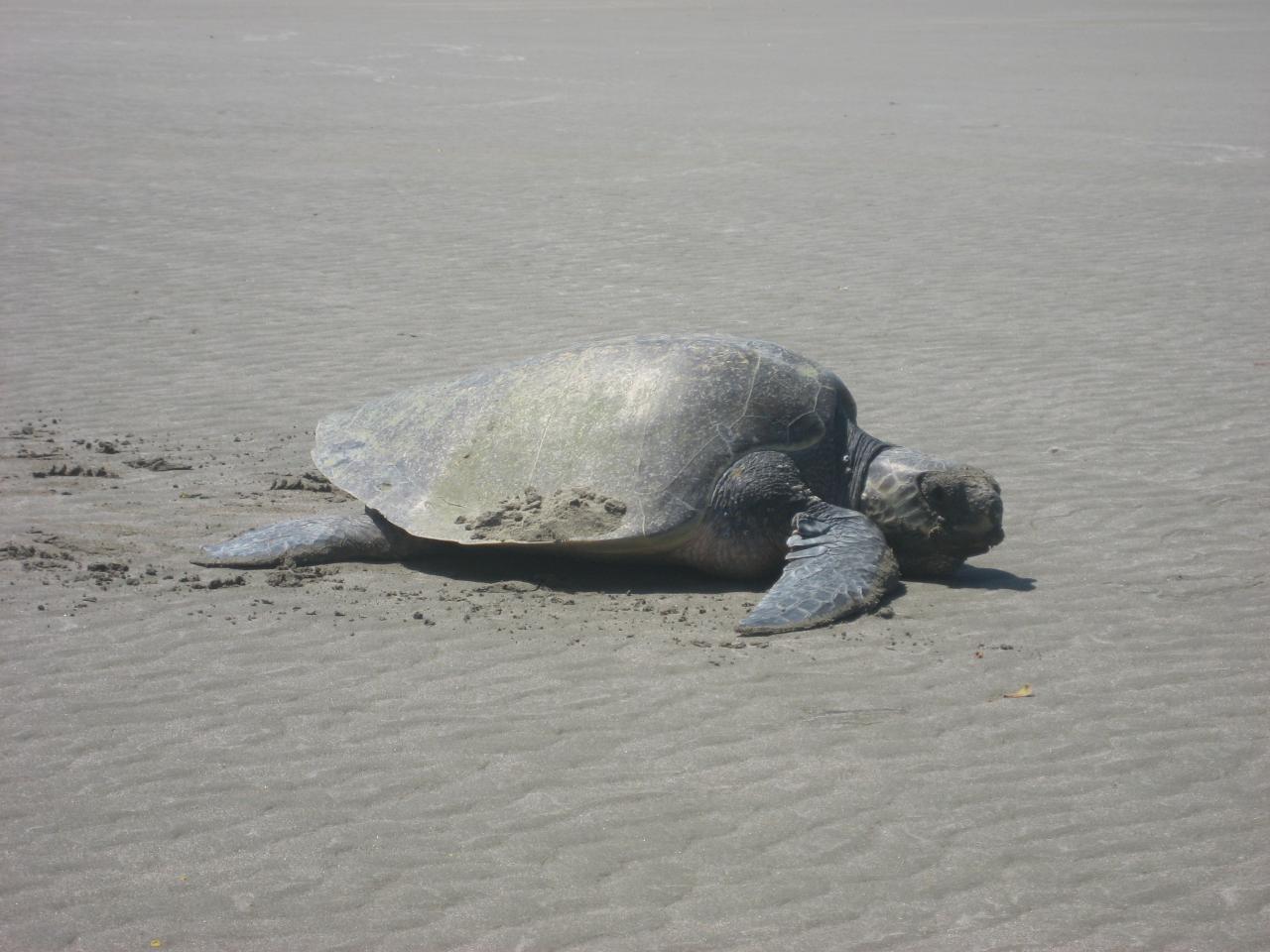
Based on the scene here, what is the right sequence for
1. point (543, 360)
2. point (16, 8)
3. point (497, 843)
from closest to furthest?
point (497, 843) → point (543, 360) → point (16, 8)

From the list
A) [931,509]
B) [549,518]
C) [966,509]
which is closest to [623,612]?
[549,518]

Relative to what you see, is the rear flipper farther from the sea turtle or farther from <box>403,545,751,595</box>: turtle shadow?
<box>403,545,751,595</box>: turtle shadow

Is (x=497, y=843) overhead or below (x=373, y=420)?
below

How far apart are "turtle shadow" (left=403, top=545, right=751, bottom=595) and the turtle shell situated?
30cm

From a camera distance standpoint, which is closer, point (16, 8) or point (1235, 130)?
point (1235, 130)

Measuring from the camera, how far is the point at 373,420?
7461 mm

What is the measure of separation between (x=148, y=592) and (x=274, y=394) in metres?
3.76

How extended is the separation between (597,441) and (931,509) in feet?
5.43

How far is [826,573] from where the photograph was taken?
6.10 metres

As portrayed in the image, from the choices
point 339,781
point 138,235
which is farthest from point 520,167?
point 339,781

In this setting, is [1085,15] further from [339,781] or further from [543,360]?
[339,781]

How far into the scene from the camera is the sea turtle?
6320 mm

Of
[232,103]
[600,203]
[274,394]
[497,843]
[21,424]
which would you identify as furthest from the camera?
[232,103]

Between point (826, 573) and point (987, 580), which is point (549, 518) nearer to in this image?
point (826, 573)
